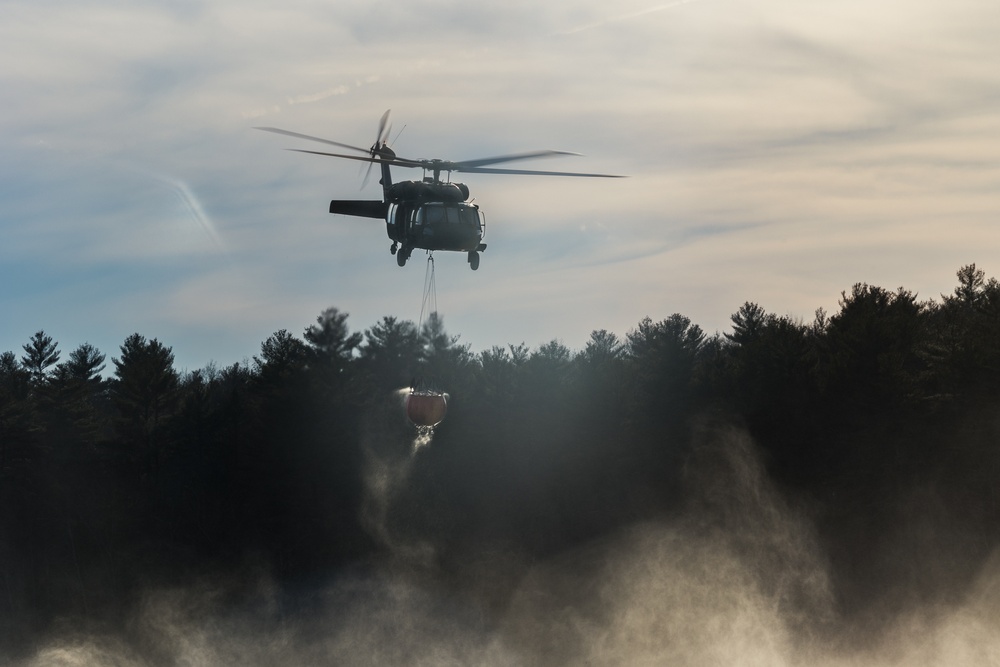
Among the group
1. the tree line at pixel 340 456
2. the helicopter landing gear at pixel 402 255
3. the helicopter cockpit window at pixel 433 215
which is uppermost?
the helicopter cockpit window at pixel 433 215

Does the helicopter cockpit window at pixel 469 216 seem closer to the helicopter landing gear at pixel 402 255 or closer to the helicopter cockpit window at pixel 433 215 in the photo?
the helicopter cockpit window at pixel 433 215

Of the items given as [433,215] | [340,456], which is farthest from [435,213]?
[340,456]

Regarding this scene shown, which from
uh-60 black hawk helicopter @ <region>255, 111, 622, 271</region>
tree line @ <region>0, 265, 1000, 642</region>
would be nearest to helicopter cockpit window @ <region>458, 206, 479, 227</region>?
uh-60 black hawk helicopter @ <region>255, 111, 622, 271</region>

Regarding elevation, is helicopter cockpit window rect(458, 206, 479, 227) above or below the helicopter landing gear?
above

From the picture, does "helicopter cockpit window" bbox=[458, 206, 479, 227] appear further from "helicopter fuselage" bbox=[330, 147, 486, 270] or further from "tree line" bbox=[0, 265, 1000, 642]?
"tree line" bbox=[0, 265, 1000, 642]

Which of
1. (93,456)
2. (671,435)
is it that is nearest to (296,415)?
(93,456)

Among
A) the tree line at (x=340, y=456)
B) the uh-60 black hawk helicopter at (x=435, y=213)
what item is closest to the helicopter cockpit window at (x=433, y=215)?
the uh-60 black hawk helicopter at (x=435, y=213)

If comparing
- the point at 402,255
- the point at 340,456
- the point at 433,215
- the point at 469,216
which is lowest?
the point at 340,456

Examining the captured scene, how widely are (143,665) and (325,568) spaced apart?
1838cm

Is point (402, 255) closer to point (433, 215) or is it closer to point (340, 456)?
point (433, 215)

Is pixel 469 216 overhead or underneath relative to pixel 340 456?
overhead

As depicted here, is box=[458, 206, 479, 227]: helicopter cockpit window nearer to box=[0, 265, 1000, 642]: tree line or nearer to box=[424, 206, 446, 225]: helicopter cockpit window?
box=[424, 206, 446, 225]: helicopter cockpit window

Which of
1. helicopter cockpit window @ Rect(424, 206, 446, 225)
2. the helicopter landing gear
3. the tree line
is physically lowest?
the tree line

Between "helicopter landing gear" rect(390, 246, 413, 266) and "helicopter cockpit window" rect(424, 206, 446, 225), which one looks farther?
"helicopter landing gear" rect(390, 246, 413, 266)
